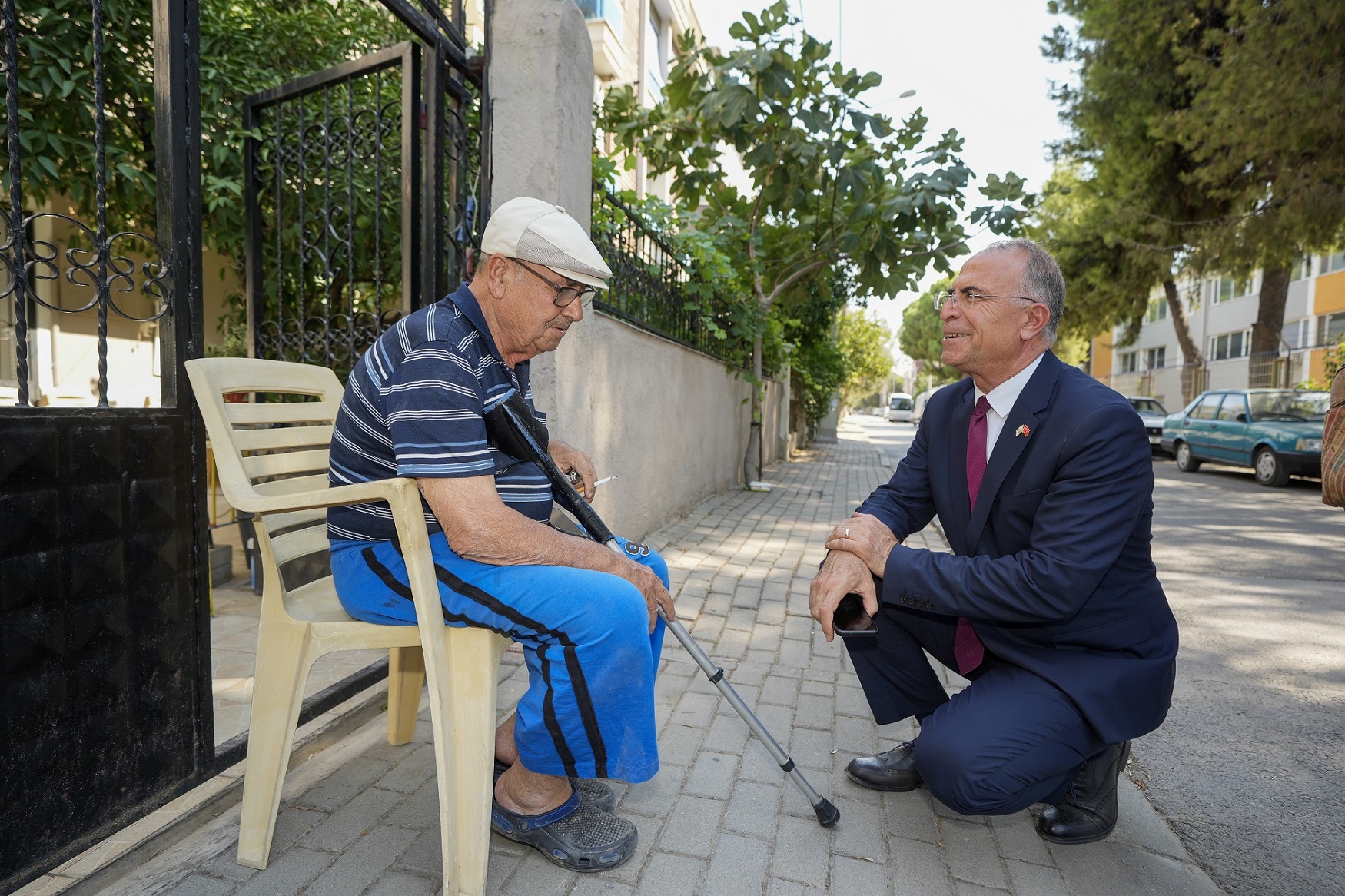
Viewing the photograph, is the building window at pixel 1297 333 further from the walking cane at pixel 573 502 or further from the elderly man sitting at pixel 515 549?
the elderly man sitting at pixel 515 549

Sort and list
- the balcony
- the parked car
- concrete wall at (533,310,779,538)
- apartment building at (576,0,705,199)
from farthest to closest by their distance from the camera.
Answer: the parked car
apartment building at (576,0,705,199)
the balcony
concrete wall at (533,310,779,538)

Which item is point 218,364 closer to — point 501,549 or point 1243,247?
point 501,549

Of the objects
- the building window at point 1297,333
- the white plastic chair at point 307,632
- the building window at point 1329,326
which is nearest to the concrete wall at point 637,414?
the white plastic chair at point 307,632

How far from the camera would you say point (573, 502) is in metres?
2.29

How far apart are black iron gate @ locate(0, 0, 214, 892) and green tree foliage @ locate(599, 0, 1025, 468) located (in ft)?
20.1

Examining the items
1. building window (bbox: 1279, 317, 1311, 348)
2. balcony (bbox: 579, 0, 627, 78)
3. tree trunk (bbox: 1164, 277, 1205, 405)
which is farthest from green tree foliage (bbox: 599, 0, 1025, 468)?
building window (bbox: 1279, 317, 1311, 348)

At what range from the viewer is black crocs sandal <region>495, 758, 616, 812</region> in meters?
2.42

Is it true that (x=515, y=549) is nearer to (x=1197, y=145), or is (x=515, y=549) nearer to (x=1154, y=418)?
(x=1197, y=145)

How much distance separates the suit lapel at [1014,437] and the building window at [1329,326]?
1198 inches

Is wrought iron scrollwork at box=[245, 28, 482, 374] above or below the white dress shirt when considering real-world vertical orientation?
above

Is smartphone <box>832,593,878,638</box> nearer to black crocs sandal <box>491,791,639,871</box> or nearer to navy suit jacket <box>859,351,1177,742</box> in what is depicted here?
navy suit jacket <box>859,351,1177,742</box>

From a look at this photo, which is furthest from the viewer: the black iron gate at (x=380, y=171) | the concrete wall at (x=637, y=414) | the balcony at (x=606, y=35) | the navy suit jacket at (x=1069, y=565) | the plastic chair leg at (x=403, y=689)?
the balcony at (x=606, y=35)

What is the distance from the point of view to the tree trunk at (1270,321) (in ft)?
57.9

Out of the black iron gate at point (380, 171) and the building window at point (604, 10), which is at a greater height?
the building window at point (604, 10)
